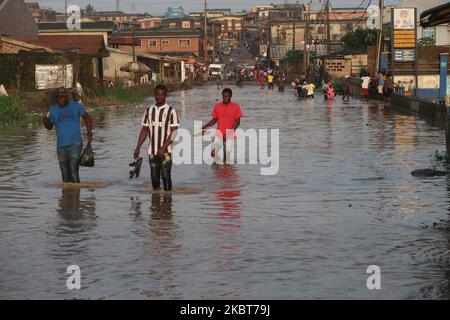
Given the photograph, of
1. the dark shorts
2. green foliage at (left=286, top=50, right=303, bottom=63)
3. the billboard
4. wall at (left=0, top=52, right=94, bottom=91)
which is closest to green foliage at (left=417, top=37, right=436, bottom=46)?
the billboard

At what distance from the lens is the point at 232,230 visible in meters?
12.2

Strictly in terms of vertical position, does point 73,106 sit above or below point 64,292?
above

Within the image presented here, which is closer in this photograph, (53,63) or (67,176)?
(67,176)

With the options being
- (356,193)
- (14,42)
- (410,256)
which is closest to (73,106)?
(356,193)

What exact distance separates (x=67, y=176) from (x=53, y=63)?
2784 cm

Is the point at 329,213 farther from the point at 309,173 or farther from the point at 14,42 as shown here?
the point at 14,42

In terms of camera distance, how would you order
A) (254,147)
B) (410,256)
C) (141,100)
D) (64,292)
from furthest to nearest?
1. (141,100)
2. (254,147)
3. (410,256)
4. (64,292)

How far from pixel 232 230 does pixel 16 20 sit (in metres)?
57.9

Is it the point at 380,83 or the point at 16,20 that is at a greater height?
the point at 16,20

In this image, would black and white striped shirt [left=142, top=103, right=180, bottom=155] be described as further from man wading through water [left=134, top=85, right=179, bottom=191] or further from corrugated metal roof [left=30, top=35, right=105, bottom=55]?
corrugated metal roof [left=30, top=35, right=105, bottom=55]

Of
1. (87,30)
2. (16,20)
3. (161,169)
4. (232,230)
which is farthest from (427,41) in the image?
(232,230)

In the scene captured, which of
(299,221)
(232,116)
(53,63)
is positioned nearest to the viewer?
(299,221)

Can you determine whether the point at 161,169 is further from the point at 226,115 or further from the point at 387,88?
the point at 387,88

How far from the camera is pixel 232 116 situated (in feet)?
65.2
